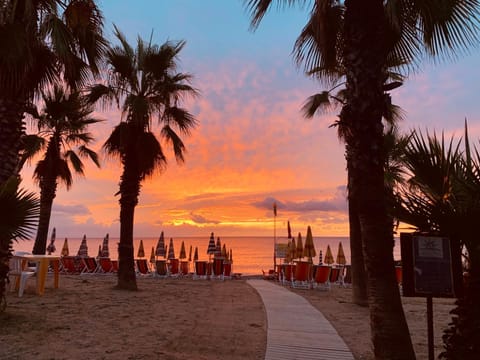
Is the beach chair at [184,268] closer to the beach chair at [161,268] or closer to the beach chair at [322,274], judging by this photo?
the beach chair at [161,268]

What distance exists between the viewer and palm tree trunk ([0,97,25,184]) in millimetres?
6531

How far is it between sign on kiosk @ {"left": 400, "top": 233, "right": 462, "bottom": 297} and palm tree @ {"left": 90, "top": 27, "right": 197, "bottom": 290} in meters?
9.39

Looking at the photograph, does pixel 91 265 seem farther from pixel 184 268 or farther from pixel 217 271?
pixel 217 271

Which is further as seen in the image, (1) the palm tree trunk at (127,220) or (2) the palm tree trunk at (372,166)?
(1) the palm tree trunk at (127,220)

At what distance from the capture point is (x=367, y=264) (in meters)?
4.59

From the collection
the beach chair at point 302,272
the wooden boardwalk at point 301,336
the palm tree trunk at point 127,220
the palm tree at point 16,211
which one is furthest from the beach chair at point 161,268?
the palm tree at point 16,211

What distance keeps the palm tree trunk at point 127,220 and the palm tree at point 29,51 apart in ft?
16.7

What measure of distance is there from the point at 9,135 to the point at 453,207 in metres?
6.56

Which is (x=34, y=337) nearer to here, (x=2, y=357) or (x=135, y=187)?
(x=2, y=357)

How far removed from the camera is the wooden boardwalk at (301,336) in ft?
16.6

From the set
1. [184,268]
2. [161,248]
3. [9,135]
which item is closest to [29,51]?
[9,135]

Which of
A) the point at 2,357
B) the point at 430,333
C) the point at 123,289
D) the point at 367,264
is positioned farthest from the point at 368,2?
the point at 123,289

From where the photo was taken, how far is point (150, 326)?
679 centimetres

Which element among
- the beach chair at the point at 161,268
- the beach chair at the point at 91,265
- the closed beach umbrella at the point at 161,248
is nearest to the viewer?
the beach chair at the point at 91,265
